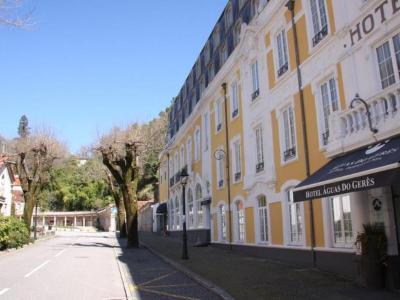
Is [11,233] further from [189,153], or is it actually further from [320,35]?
[320,35]

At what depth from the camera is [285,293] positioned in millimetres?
9680

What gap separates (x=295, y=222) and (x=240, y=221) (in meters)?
6.49

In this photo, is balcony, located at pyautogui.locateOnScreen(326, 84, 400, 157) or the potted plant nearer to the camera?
balcony, located at pyautogui.locateOnScreen(326, 84, 400, 157)

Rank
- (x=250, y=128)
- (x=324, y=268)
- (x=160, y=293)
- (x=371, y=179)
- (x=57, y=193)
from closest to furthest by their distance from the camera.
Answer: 1. (x=371, y=179)
2. (x=160, y=293)
3. (x=324, y=268)
4. (x=250, y=128)
5. (x=57, y=193)

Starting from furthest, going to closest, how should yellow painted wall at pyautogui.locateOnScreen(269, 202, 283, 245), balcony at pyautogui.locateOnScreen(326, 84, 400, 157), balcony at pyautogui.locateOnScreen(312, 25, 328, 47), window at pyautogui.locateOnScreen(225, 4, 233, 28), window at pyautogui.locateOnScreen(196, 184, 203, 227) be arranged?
window at pyautogui.locateOnScreen(196, 184, 203, 227), window at pyautogui.locateOnScreen(225, 4, 233, 28), yellow painted wall at pyautogui.locateOnScreen(269, 202, 283, 245), balcony at pyautogui.locateOnScreen(312, 25, 328, 47), balcony at pyautogui.locateOnScreen(326, 84, 400, 157)

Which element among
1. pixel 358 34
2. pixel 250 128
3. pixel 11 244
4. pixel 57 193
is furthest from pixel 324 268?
pixel 57 193

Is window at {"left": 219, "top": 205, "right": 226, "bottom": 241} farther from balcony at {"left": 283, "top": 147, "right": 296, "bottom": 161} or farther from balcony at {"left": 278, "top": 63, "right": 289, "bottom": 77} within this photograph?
balcony at {"left": 278, "top": 63, "right": 289, "bottom": 77}

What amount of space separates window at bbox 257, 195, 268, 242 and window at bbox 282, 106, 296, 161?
3.12 m

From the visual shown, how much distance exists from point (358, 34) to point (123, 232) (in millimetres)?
33436

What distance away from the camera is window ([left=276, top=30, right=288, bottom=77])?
1670 centimetres

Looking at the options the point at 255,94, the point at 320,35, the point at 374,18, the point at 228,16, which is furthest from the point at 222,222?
the point at 374,18

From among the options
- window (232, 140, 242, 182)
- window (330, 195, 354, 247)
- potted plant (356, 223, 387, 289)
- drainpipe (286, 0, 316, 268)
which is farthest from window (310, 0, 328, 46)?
window (232, 140, 242, 182)

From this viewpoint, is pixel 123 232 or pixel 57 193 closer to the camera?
pixel 123 232

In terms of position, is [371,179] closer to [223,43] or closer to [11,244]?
[223,43]
